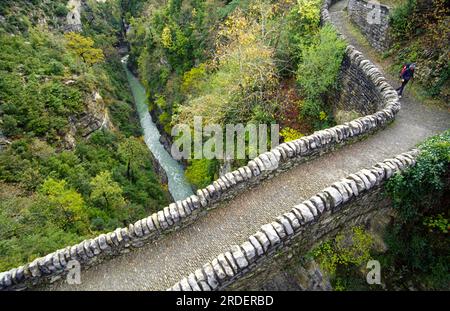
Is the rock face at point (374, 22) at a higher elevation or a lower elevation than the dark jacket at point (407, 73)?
higher

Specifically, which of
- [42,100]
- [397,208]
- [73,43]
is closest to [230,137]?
[397,208]

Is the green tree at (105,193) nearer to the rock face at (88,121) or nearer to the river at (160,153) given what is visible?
the rock face at (88,121)

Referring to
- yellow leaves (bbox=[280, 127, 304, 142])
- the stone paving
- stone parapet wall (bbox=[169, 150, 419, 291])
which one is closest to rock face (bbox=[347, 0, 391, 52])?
yellow leaves (bbox=[280, 127, 304, 142])

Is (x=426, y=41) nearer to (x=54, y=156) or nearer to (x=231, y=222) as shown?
(x=231, y=222)

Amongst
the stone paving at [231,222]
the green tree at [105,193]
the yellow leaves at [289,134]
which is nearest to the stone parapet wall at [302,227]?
the stone paving at [231,222]

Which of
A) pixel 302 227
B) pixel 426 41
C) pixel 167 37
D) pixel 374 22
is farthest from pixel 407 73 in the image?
pixel 167 37

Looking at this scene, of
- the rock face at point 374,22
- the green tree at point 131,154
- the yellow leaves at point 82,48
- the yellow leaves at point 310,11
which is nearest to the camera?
the rock face at point 374,22

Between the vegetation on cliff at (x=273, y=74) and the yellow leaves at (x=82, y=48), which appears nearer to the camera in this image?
the vegetation on cliff at (x=273, y=74)

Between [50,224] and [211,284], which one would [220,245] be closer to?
[211,284]
